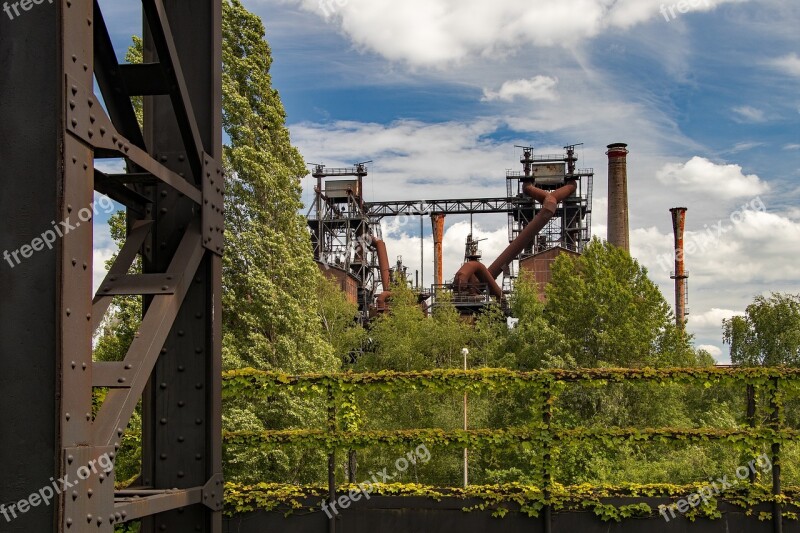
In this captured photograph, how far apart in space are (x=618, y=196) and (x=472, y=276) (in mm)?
12106

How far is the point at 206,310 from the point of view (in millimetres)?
4566

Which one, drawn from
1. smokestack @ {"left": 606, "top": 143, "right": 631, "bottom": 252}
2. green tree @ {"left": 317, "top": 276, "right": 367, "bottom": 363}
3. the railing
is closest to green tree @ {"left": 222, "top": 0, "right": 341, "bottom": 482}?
the railing

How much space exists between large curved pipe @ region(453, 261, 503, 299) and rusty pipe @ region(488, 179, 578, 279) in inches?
34.1

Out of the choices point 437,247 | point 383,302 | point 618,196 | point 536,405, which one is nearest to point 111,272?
point 536,405

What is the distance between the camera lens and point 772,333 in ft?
157

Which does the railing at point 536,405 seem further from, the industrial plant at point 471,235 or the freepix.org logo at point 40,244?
the industrial plant at point 471,235

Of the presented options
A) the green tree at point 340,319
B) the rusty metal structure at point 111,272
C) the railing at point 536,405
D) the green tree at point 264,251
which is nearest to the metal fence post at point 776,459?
the railing at point 536,405

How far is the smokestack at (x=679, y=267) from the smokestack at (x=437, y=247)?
50.0 feet

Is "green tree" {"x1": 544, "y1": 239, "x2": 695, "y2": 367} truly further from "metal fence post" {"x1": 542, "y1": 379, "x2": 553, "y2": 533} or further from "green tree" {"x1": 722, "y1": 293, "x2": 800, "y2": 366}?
"metal fence post" {"x1": 542, "y1": 379, "x2": 553, "y2": 533}

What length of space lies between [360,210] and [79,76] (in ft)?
181

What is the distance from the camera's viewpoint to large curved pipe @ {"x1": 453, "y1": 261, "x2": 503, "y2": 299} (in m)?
53.1

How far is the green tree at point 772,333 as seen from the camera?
46.5m

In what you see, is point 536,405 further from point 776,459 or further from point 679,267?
point 679,267

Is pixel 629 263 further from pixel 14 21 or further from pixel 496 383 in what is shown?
pixel 14 21
